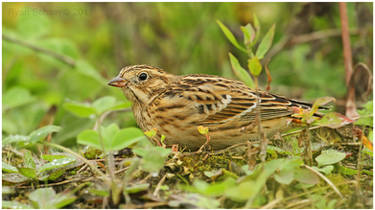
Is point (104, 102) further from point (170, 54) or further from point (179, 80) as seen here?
point (170, 54)

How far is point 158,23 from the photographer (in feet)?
26.6

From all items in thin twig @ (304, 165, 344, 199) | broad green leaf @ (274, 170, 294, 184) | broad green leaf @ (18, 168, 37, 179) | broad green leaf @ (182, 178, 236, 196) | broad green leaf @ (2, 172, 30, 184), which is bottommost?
thin twig @ (304, 165, 344, 199)

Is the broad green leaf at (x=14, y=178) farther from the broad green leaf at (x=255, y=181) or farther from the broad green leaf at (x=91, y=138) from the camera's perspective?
the broad green leaf at (x=255, y=181)

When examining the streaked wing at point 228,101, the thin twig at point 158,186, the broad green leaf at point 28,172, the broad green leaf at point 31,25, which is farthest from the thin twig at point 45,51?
the thin twig at point 158,186

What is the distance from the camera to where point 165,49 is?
8242mm

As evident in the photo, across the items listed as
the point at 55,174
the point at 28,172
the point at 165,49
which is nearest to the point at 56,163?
the point at 55,174

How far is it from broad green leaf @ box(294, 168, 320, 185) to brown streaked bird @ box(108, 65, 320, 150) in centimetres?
79

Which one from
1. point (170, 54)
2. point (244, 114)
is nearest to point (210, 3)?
point (170, 54)

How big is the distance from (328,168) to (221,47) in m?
5.38

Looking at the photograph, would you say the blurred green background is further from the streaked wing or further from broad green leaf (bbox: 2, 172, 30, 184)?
broad green leaf (bbox: 2, 172, 30, 184)

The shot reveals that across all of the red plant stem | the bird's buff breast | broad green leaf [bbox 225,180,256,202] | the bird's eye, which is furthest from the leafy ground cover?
the bird's eye

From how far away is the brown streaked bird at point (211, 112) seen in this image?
3.88 metres

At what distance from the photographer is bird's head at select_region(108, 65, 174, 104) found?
14.8 ft

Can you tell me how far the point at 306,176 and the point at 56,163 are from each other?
1432 millimetres
